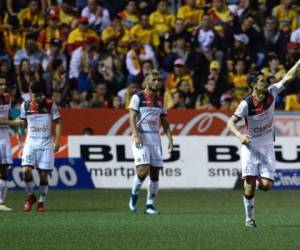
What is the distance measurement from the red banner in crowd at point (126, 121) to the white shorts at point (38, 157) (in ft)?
23.8

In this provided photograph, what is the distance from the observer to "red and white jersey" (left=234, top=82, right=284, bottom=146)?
50.2 feet

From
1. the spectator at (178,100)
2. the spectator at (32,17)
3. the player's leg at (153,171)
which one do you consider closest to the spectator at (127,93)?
the spectator at (178,100)

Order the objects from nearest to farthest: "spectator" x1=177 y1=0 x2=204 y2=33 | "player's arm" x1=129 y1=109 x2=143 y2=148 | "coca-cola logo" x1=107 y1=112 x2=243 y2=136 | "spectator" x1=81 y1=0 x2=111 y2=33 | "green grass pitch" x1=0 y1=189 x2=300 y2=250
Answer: "green grass pitch" x1=0 y1=189 x2=300 y2=250
"player's arm" x1=129 y1=109 x2=143 y2=148
"coca-cola logo" x1=107 y1=112 x2=243 y2=136
"spectator" x1=81 y1=0 x2=111 y2=33
"spectator" x1=177 y1=0 x2=204 y2=33

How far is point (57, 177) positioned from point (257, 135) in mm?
9486

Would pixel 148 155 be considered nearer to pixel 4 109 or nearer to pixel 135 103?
pixel 135 103

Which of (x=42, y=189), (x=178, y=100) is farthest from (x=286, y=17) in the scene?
(x=42, y=189)

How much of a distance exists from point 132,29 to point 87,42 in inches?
53.1

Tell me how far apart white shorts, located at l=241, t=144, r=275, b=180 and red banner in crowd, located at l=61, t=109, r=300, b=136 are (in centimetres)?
1039

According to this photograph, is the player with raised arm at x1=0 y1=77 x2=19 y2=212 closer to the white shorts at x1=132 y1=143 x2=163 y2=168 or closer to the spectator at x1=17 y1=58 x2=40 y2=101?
the white shorts at x1=132 y1=143 x2=163 y2=168

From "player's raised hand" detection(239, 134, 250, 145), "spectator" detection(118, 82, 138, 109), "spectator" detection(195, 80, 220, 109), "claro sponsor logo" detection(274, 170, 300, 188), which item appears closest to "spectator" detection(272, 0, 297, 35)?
"spectator" detection(195, 80, 220, 109)

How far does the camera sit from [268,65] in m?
27.9

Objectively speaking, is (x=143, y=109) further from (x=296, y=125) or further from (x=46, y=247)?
(x=296, y=125)

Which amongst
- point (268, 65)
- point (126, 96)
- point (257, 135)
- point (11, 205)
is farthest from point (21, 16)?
point (257, 135)

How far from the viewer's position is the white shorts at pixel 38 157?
18609mm
